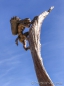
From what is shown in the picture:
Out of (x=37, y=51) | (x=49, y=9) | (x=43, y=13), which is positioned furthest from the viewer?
(x=49, y=9)

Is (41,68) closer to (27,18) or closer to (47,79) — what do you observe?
(47,79)

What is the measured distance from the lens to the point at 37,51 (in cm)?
504

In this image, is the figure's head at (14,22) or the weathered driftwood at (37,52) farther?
the figure's head at (14,22)

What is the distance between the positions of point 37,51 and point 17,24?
70.2 inches

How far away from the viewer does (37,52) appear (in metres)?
5.03

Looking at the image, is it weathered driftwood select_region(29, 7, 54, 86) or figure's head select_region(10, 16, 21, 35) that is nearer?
weathered driftwood select_region(29, 7, 54, 86)

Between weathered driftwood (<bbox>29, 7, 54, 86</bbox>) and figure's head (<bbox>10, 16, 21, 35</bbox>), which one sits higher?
figure's head (<bbox>10, 16, 21, 35</bbox>)

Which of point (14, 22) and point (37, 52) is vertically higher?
point (14, 22)

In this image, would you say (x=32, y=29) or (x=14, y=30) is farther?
(x=14, y=30)

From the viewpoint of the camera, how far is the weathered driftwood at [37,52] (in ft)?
14.8

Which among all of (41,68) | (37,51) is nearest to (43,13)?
(37,51)

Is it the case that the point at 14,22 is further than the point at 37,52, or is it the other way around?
the point at 14,22

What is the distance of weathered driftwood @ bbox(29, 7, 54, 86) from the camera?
4.52m

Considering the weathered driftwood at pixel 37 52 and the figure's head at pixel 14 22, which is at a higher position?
the figure's head at pixel 14 22
